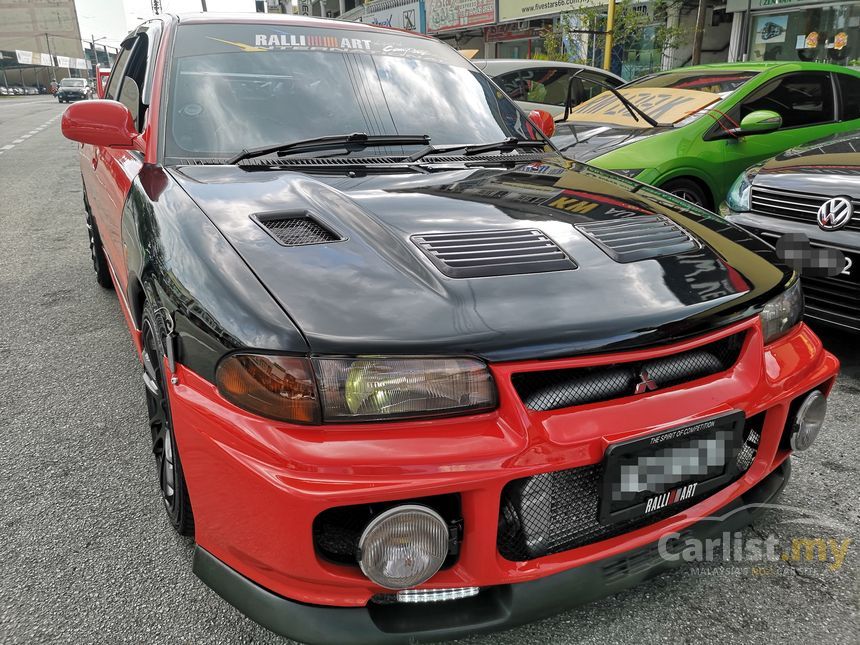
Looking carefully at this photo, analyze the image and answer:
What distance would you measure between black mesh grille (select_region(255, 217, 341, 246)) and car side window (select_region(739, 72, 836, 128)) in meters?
4.63

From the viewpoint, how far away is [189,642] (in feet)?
5.73

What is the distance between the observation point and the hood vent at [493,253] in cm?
164

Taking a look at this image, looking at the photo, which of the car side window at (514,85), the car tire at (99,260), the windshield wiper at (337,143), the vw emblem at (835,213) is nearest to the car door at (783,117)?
the vw emblem at (835,213)

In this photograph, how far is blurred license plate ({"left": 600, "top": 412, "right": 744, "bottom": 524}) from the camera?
58.4 inches

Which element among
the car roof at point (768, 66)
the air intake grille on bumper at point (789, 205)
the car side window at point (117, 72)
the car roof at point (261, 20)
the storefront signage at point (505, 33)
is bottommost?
the air intake grille on bumper at point (789, 205)

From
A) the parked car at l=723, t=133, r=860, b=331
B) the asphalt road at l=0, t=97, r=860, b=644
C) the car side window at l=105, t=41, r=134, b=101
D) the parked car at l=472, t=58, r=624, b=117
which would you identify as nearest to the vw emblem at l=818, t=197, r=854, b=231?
the parked car at l=723, t=133, r=860, b=331

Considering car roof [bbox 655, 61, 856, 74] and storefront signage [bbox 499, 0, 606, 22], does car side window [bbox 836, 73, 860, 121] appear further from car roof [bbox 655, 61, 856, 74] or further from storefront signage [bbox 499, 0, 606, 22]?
storefront signage [bbox 499, 0, 606, 22]

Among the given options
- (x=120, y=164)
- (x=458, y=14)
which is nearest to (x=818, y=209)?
(x=120, y=164)

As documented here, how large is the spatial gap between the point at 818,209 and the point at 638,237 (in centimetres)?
199

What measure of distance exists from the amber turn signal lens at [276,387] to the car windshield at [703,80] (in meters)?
5.14

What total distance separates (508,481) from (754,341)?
0.81m

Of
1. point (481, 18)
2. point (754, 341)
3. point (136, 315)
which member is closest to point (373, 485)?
point (754, 341)

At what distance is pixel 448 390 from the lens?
1.42m

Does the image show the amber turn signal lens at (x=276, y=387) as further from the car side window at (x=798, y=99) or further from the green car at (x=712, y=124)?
the car side window at (x=798, y=99)
